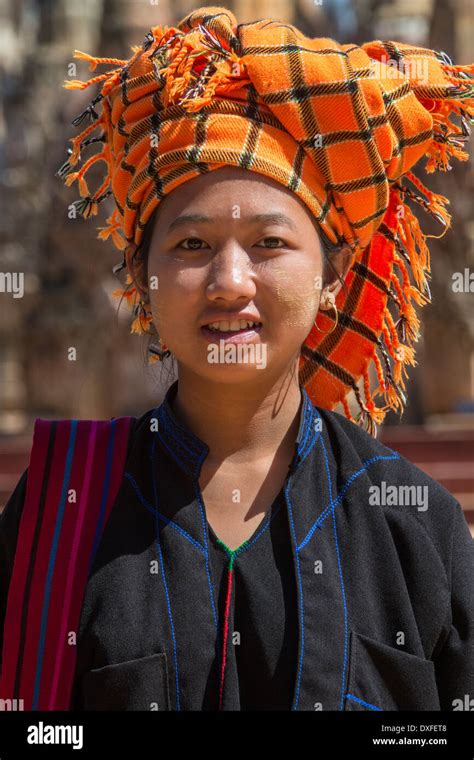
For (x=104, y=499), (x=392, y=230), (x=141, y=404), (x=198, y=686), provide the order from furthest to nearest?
(x=141, y=404)
(x=392, y=230)
(x=104, y=499)
(x=198, y=686)

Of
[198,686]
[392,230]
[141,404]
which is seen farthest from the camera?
[141,404]

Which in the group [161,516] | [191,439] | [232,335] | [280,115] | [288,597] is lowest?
[288,597]

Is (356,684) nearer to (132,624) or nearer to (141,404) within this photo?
(132,624)

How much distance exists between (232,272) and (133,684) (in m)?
0.56

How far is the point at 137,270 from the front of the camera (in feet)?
5.46

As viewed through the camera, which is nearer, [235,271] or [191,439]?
[235,271]

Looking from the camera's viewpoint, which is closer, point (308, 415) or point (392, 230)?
point (308, 415)

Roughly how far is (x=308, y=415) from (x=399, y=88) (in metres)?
0.50

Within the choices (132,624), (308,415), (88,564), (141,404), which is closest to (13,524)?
(88,564)

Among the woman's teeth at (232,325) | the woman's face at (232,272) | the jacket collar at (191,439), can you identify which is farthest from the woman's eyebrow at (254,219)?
the jacket collar at (191,439)

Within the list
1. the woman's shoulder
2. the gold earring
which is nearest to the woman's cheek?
the gold earring

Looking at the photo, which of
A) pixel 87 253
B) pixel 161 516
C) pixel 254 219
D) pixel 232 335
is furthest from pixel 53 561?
pixel 87 253

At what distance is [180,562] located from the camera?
1487 mm

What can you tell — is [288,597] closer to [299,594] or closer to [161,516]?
[299,594]
